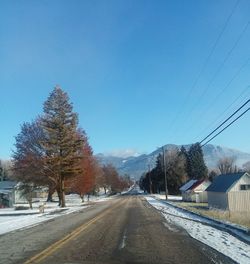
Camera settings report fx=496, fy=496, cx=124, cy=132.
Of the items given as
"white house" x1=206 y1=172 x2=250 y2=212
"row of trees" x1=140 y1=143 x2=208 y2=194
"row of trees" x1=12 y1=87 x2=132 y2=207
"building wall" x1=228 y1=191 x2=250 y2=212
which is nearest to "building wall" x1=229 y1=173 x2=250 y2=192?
"white house" x1=206 y1=172 x2=250 y2=212

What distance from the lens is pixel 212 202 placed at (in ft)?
223

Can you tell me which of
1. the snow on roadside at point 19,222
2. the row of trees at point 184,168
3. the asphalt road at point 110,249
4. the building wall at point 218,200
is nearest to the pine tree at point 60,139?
the building wall at point 218,200

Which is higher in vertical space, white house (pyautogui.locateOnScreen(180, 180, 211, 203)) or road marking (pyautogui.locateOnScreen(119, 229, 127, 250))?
white house (pyautogui.locateOnScreen(180, 180, 211, 203))

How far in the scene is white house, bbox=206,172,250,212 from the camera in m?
59.4

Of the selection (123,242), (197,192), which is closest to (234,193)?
(197,192)

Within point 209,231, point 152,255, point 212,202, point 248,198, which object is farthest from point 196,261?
point 212,202

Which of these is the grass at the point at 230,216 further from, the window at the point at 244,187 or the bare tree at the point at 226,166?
the bare tree at the point at 226,166

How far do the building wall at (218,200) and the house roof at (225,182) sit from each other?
1.81 ft

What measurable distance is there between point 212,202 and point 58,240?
173 ft

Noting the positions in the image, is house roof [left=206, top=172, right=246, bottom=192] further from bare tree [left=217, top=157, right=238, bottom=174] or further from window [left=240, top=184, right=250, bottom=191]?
bare tree [left=217, top=157, right=238, bottom=174]

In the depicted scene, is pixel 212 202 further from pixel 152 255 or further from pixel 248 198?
pixel 152 255

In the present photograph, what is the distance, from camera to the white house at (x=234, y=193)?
5941 centimetres

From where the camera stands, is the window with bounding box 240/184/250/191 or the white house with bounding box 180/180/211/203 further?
the white house with bounding box 180/180/211/203

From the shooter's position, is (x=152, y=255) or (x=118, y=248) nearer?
(x=152, y=255)
